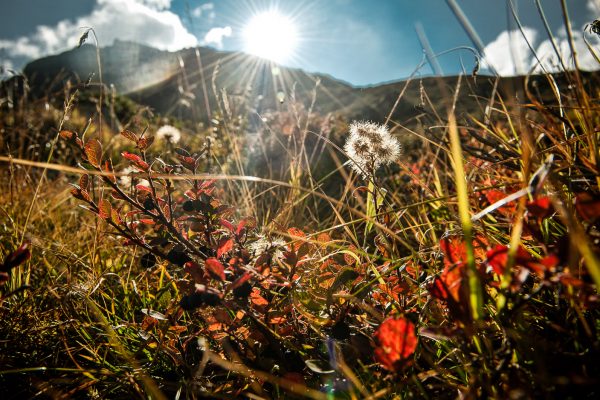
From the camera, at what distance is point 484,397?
0.58 meters

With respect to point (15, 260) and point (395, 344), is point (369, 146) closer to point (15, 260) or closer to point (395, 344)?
point (395, 344)

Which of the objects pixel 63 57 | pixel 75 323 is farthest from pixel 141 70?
pixel 75 323

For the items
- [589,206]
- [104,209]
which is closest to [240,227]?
[104,209]

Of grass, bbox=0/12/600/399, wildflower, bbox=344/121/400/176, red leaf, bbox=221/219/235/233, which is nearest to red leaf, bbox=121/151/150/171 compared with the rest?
grass, bbox=0/12/600/399

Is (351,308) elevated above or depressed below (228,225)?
below

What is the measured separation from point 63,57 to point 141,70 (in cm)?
1408

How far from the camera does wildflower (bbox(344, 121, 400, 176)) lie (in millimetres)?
1102

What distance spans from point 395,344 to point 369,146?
623mm

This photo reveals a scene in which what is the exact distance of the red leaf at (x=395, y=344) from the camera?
1.95 ft

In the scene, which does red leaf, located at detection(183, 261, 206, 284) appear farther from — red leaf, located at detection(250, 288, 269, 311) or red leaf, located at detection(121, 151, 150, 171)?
red leaf, located at detection(121, 151, 150, 171)

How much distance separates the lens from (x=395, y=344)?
60 cm

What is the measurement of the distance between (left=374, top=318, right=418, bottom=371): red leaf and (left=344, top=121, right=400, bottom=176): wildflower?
0.55 meters

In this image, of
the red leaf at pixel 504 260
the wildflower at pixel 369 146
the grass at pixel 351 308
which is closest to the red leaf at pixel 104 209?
the grass at pixel 351 308

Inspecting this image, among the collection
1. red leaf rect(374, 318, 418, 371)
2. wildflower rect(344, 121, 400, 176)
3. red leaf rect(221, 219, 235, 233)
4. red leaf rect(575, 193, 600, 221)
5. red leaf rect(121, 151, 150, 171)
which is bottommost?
red leaf rect(374, 318, 418, 371)
